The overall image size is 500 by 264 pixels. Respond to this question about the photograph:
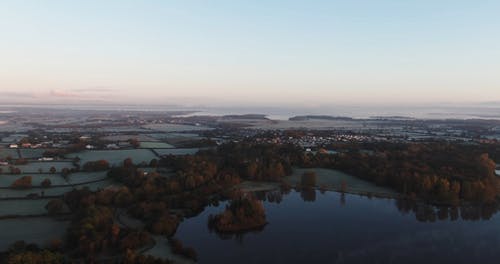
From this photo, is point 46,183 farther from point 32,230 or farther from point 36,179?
point 32,230

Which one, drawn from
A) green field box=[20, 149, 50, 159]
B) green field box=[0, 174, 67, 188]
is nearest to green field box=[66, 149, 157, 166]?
green field box=[20, 149, 50, 159]

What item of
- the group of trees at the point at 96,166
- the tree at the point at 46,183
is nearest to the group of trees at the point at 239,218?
the tree at the point at 46,183

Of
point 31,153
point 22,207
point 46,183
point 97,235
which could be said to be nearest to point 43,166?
point 46,183

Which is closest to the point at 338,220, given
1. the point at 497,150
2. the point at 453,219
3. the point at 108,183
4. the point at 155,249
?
the point at 453,219

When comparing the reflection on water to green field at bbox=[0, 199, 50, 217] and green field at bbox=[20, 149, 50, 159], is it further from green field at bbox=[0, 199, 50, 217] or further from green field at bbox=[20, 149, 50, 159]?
green field at bbox=[20, 149, 50, 159]

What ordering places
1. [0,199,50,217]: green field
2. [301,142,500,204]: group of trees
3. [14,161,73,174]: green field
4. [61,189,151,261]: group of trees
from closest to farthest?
1. [61,189,151,261]: group of trees
2. [0,199,50,217]: green field
3. [301,142,500,204]: group of trees
4. [14,161,73,174]: green field

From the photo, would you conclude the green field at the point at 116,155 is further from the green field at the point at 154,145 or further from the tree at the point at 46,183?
the tree at the point at 46,183

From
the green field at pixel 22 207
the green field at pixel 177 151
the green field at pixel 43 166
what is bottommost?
the green field at pixel 22 207

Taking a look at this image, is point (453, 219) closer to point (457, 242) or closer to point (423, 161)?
point (457, 242)

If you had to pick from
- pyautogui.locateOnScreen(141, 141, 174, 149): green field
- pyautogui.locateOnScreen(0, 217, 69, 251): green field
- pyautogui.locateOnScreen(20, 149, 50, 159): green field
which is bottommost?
pyautogui.locateOnScreen(0, 217, 69, 251): green field
